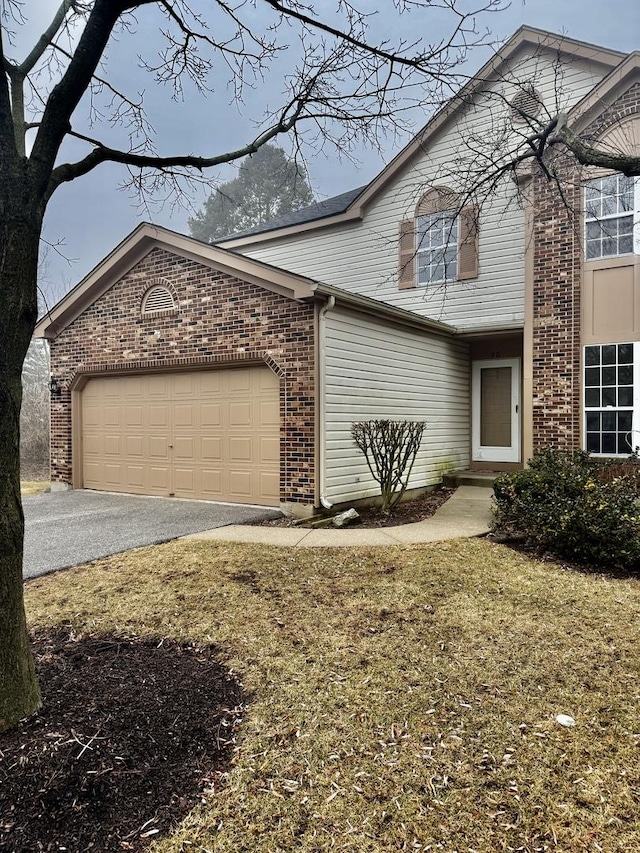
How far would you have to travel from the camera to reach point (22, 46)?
4.22 m

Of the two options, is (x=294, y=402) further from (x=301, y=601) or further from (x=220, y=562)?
(x=301, y=601)

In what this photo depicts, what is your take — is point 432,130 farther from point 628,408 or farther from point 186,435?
point 186,435

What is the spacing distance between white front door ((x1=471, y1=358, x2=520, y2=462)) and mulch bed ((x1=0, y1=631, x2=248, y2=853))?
32.6 feet

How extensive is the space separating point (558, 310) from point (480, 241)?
244 cm

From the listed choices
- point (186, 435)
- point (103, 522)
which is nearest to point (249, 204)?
point (186, 435)

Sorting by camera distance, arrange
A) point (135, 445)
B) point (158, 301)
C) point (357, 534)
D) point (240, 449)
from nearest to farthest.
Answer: point (357, 534) < point (240, 449) < point (158, 301) < point (135, 445)

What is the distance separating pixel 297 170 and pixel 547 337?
6.45m

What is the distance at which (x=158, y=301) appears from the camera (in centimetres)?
942

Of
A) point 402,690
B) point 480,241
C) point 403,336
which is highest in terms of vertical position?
point 480,241

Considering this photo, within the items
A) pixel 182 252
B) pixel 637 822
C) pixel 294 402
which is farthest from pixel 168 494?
pixel 637 822

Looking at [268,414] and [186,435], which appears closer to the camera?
[268,414]

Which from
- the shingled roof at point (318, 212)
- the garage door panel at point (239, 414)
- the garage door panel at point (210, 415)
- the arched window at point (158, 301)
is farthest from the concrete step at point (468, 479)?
the shingled roof at point (318, 212)

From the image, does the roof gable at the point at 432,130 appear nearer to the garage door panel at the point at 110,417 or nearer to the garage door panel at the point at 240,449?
the garage door panel at the point at 240,449

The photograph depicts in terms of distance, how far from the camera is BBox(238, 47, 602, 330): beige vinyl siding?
34.6 ft
